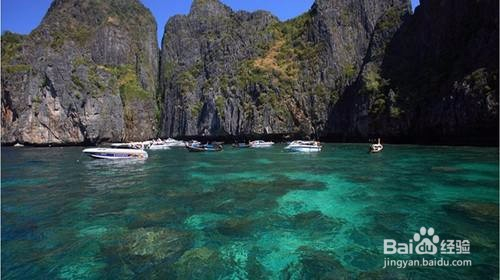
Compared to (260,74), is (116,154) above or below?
below

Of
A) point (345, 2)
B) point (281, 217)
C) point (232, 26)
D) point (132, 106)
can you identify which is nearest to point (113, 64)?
point (132, 106)

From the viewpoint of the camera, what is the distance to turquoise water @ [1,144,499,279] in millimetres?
12438

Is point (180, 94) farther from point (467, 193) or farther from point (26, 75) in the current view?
point (467, 193)

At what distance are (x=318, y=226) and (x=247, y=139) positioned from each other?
376 ft

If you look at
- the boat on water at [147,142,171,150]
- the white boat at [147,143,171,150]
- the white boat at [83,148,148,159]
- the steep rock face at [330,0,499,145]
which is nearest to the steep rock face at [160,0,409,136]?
the steep rock face at [330,0,499,145]

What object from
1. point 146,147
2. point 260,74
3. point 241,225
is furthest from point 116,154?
point 260,74

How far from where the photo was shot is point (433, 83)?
90938mm

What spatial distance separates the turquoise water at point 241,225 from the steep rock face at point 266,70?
98.3 m

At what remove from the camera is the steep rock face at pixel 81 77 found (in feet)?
409

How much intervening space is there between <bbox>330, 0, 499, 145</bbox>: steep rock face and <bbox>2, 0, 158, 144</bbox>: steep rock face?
290ft

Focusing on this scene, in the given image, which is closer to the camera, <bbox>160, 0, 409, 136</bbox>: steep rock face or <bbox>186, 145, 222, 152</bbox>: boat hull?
<bbox>186, 145, 222, 152</bbox>: boat hull

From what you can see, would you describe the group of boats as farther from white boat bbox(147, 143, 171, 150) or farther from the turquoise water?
the turquoise water

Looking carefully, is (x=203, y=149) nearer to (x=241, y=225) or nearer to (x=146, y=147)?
(x=146, y=147)

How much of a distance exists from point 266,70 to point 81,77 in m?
74.4
